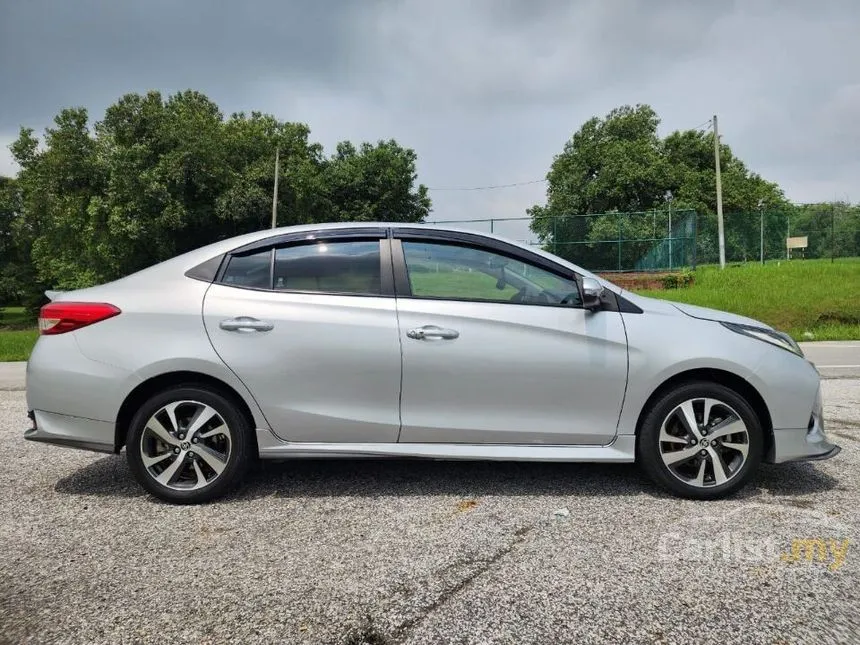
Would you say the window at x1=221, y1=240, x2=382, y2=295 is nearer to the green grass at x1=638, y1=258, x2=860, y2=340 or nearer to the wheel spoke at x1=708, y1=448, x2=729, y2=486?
the wheel spoke at x1=708, y1=448, x2=729, y2=486

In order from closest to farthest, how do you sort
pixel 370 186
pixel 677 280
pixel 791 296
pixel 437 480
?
pixel 437 480 < pixel 791 296 < pixel 677 280 < pixel 370 186

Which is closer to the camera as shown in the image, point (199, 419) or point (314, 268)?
point (199, 419)

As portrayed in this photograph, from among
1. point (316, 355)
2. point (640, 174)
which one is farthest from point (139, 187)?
point (640, 174)

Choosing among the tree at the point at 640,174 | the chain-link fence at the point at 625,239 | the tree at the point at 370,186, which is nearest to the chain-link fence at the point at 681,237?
the chain-link fence at the point at 625,239

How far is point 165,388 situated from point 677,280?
1810cm

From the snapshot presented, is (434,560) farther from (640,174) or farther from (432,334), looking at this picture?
(640,174)

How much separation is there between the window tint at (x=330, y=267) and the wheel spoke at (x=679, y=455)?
6.40 feet

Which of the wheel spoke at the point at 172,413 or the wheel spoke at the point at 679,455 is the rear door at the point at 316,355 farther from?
the wheel spoke at the point at 679,455

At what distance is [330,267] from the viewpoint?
356cm

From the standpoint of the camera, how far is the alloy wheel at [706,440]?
3.35 meters

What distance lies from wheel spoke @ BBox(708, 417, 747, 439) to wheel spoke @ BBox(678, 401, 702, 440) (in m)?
0.08

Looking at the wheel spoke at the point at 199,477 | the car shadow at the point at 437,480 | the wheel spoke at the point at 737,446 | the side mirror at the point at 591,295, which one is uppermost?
the side mirror at the point at 591,295

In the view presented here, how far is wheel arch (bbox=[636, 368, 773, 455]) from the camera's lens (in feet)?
11.1

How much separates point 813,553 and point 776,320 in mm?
12256
